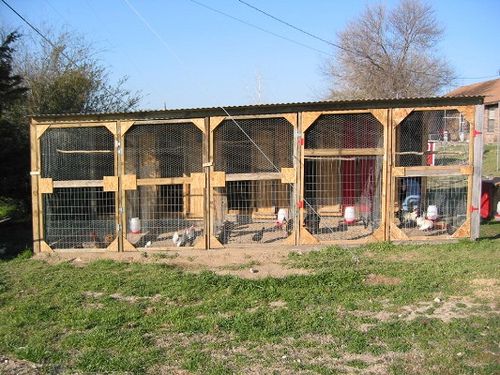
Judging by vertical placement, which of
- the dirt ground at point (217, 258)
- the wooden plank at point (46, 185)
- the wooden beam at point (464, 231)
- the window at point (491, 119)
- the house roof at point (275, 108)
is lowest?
the dirt ground at point (217, 258)

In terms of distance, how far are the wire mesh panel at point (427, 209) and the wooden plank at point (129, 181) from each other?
4966mm

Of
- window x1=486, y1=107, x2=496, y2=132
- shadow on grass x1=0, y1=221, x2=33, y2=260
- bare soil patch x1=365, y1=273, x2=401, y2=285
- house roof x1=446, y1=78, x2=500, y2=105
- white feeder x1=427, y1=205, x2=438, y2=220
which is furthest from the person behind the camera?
window x1=486, y1=107, x2=496, y2=132

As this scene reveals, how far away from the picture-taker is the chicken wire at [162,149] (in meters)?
9.64

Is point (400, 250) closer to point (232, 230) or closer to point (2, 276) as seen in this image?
point (232, 230)

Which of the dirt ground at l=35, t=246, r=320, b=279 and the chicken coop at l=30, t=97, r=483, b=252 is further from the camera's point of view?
the chicken coop at l=30, t=97, r=483, b=252

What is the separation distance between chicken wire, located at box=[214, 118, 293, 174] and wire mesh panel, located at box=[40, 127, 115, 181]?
201cm

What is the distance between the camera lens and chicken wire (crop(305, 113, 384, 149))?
9.88 m

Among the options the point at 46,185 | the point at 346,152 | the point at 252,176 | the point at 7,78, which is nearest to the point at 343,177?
the point at 346,152

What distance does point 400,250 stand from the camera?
8.82 meters

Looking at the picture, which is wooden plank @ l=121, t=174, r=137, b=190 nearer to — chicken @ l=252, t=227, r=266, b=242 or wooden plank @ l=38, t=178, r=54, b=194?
wooden plank @ l=38, t=178, r=54, b=194

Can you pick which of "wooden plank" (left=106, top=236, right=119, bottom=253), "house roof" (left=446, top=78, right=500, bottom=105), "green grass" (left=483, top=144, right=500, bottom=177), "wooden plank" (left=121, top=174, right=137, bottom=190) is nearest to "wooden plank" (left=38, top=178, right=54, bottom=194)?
"wooden plank" (left=121, top=174, right=137, bottom=190)

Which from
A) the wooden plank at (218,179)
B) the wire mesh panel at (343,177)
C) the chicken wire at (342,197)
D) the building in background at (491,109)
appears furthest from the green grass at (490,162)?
the wooden plank at (218,179)

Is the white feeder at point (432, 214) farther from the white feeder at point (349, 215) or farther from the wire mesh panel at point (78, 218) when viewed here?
the wire mesh panel at point (78, 218)

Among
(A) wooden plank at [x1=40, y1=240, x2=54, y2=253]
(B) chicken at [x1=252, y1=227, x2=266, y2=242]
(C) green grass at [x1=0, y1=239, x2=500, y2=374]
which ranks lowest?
(C) green grass at [x1=0, y1=239, x2=500, y2=374]
